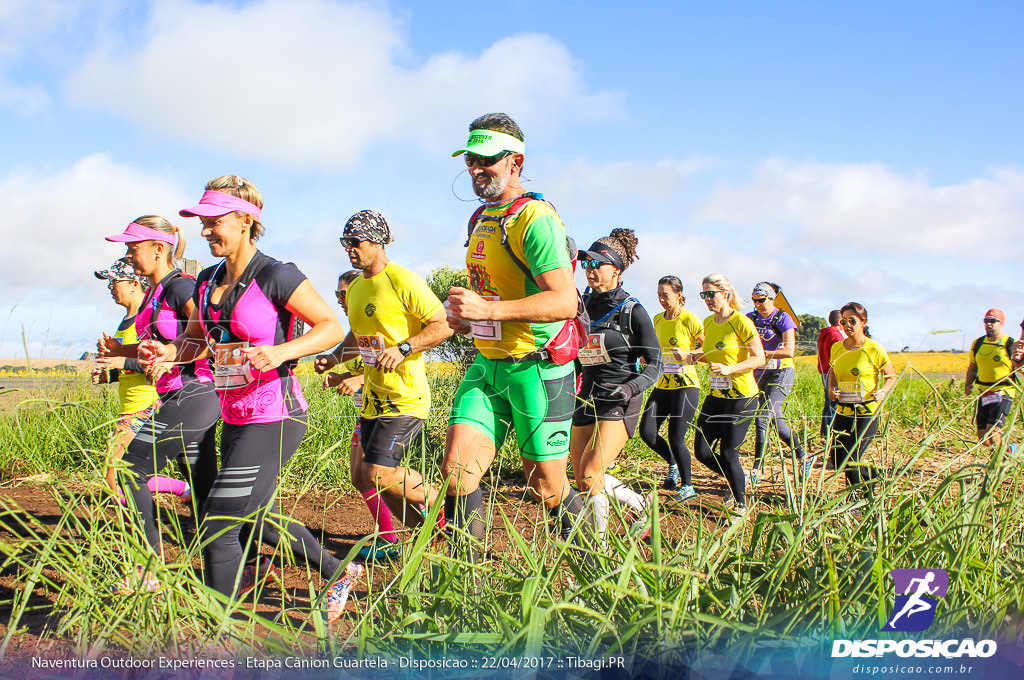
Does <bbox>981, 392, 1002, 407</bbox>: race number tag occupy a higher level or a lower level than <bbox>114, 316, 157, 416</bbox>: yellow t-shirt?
lower

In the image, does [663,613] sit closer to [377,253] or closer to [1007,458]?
[1007,458]

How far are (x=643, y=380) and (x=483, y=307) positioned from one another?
7.13 ft

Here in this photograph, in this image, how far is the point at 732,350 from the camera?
6340 millimetres

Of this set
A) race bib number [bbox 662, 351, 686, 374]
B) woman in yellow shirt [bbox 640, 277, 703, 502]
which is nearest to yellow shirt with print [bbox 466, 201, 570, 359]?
race bib number [bbox 662, 351, 686, 374]

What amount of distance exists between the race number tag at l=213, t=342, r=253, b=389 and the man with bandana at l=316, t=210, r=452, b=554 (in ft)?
3.49

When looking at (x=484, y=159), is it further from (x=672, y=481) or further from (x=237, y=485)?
(x=672, y=481)

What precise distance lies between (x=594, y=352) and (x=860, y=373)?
307cm

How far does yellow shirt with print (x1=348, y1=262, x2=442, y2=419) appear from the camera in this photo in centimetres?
415

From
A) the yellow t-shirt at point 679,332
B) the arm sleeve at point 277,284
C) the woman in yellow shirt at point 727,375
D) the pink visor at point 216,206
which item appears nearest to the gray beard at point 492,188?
the arm sleeve at point 277,284

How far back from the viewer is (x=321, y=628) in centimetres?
198

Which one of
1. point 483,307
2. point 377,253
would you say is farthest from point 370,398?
point 483,307

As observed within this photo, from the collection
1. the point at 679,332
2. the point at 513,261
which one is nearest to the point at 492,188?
the point at 513,261

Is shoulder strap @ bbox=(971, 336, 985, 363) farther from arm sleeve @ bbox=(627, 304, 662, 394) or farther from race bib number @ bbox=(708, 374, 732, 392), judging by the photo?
arm sleeve @ bbox=(627, 304, 662, 394)

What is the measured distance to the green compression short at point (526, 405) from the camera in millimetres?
3131
